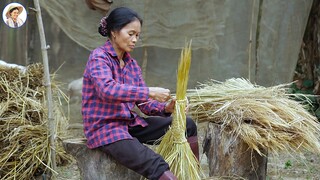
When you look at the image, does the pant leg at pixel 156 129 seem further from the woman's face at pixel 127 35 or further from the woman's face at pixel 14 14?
the woman's face at pixel 14 14

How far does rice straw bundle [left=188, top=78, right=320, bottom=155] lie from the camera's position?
10.9 ft

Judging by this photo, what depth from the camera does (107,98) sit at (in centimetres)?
297

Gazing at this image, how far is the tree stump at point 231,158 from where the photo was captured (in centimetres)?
356

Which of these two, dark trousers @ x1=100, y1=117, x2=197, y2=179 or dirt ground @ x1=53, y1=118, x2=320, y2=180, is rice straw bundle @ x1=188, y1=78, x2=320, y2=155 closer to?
dark trousers @ x1=100, y1=117, x2=197, y2=179

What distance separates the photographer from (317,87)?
6625 millimetres

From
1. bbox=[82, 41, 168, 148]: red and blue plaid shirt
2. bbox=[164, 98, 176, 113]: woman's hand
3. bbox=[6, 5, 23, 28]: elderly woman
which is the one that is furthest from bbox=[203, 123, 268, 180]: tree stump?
bbox=[6, 5, 23, 28]: elderly woman

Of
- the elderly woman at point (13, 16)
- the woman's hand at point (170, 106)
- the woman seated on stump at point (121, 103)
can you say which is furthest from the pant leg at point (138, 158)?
the elderly woman at point (13, 16)

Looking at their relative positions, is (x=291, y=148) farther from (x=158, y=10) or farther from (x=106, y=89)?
(x=158, y=10)

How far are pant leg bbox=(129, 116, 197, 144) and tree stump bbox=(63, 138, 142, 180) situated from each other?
0.21 metres

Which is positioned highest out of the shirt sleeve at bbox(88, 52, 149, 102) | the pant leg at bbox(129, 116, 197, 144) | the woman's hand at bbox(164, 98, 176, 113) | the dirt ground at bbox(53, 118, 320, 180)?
the shirt sleeve at bbox(88, 52, 149, 102)

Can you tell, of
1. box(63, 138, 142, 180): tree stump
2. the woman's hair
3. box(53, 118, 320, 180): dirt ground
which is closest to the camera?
the woman's hair

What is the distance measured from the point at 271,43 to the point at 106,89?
→ 3698 millimetres

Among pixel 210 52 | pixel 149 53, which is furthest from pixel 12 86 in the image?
pixel 210 52

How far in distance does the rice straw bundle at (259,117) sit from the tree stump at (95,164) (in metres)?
0.67
